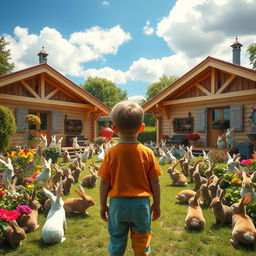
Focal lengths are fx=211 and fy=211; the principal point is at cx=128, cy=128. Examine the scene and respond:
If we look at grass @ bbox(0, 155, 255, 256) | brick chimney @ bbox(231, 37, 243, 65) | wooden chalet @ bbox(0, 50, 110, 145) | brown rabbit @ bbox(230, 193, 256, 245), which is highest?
brick chimney @ bbox(231, 37, 243, 65)

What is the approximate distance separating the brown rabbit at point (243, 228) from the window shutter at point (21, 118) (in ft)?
38.1

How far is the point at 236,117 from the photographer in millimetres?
10945

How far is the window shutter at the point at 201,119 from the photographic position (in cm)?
1258

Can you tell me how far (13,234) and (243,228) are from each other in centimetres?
292

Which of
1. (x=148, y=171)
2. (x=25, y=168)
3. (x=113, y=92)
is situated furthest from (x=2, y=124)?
(x=113, y=92)

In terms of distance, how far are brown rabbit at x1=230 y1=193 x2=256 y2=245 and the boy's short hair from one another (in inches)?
76.4

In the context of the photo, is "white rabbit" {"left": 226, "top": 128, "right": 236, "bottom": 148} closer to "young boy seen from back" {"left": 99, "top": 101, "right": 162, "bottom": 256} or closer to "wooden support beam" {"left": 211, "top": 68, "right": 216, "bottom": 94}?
"wooden support beam" {"left": 211, "top": 68, "right": 216, "bottom": 94}

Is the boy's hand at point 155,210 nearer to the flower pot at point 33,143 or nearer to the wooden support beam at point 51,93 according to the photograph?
the flower pot at point 33,143

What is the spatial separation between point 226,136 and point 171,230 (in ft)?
28.6

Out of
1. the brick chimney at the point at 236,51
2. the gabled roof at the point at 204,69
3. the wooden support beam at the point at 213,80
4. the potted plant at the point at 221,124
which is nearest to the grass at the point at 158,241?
the gabled roof at the point at 204,69

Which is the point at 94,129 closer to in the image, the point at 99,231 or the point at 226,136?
the point at 226,136

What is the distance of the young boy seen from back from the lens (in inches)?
69.6

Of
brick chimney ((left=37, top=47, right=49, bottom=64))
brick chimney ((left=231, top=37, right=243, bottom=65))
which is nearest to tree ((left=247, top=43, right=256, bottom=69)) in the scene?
brick chimney ((left=231, top=37, right=243, bottom=65))

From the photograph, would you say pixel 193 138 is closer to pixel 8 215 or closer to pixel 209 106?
pixel 209 106
